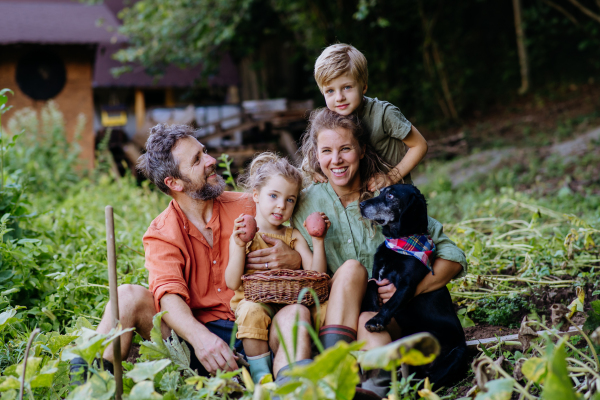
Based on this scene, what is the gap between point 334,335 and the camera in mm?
2299

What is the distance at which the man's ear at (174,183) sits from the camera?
110 inches

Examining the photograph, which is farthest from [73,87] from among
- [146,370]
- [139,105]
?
[146,370]

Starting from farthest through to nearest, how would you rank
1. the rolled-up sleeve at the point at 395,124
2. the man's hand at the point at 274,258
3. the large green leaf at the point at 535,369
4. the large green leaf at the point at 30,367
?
the rolled-up sleeve at the point at 395,124
the man's hand at the point at 274,258
the large green leaf at the point at 30,367
the large green leaf at the point at 535,369

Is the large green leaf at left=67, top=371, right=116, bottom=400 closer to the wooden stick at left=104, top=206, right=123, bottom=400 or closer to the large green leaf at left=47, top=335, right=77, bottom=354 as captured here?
the wooden stick at left=104, top=206, right=123, bottom=400

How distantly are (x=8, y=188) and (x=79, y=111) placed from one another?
276 inches

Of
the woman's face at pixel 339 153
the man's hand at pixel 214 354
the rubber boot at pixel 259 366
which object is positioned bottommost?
the rubber boot at pixel 259 366

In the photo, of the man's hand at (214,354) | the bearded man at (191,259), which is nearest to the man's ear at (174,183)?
the bearded man at (191,259)

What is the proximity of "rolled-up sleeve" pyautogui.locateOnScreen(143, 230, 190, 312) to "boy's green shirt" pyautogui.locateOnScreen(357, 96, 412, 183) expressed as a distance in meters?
1.25

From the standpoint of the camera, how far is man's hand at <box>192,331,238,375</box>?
225 cm

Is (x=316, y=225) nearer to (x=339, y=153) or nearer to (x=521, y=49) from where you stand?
(x=339, y=153)

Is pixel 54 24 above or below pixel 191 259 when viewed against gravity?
above

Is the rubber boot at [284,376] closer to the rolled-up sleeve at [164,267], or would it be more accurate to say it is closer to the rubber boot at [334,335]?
the rubber boot at [334,335]

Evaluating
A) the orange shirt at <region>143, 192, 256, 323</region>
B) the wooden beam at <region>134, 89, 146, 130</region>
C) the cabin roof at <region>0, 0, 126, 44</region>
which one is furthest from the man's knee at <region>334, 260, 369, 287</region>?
the wooden beam at <region>134, 89, 146, 130</region>

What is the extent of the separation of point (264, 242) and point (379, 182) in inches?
27.5
